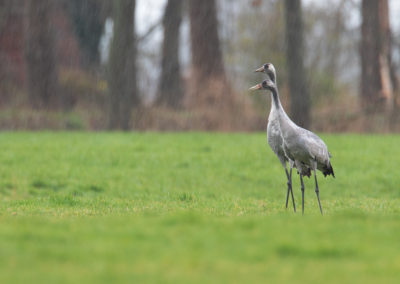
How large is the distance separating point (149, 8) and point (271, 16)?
4.74 metres

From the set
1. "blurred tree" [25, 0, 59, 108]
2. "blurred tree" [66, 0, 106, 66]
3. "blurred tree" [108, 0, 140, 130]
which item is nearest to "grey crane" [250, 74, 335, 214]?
"blurred tree" [108, 0, 140, 130]

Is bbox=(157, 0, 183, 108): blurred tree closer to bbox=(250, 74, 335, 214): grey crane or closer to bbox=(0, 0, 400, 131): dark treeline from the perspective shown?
bbox=(0, 0, 400, 131): dark treeline

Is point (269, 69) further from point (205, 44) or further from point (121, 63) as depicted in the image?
point (205, 44)

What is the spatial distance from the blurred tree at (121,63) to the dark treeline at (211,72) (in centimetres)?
3

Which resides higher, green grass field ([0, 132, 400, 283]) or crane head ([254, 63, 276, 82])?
crane head ([254, 63, 276, 82])

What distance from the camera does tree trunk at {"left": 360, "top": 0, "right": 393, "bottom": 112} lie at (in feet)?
86.1

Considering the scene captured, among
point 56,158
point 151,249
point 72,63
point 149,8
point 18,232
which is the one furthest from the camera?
point 72,63

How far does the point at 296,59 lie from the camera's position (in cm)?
2342

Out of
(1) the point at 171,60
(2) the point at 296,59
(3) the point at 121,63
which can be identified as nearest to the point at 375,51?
(2) the point at 296,59

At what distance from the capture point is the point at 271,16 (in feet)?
92.1

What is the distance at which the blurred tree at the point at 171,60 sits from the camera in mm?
25250

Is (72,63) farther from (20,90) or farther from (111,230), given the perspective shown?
(111,230)

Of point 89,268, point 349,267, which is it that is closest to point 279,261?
point 349,267

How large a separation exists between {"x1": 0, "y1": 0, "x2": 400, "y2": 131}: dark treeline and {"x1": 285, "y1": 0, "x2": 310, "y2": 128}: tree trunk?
0.03 metres
